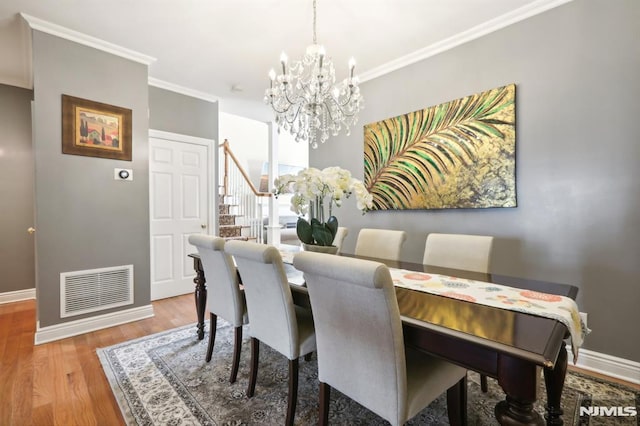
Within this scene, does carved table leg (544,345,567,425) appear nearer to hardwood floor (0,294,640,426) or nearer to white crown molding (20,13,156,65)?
hardwood floor (0,294,640,426)

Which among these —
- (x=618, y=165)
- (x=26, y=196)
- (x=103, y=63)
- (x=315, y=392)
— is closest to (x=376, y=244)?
(x=315, y=392)

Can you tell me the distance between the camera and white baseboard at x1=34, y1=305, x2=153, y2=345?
2527 millimetres

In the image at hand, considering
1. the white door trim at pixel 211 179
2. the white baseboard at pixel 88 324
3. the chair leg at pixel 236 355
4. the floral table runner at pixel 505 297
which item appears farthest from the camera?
the white door trim at pixel 211 179

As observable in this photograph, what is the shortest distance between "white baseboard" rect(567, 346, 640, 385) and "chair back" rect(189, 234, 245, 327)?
2.42 metres

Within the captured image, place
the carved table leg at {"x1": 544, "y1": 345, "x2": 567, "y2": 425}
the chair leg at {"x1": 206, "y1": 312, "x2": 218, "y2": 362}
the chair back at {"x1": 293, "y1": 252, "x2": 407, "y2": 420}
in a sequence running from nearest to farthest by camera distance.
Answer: the chair back at {"x1": 293, "y1": 252, "x2": 407, "y2": 420}
the carved table leg at {"x1": 544, "y1": 345, "x2": 567, "y2": 425}
the chair leg at {"x1": 206, "y1": 312, "x2": 218, "y2": 362}

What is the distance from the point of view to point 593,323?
6.81 feet

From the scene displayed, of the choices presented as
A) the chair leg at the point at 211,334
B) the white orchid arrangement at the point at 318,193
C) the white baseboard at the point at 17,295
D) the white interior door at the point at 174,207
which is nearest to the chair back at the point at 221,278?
the chair leg at the point at 211,334

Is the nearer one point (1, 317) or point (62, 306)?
point (62, 306)

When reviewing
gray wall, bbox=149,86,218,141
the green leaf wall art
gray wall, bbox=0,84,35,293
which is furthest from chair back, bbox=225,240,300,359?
gray wall, bbox=0,84,35,293

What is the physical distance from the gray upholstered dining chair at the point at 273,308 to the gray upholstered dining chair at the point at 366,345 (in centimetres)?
22

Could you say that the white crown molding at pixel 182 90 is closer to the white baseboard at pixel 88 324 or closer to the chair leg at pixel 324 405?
the white baseboard at pixel 88 324

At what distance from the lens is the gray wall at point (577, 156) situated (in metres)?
1.94

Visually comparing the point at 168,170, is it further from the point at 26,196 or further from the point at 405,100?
the point at 405,100

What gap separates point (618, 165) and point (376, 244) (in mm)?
1696
